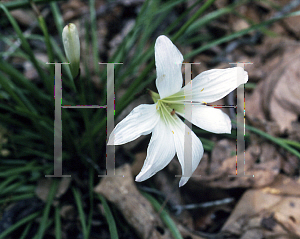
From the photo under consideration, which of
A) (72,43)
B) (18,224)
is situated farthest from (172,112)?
(18,224)

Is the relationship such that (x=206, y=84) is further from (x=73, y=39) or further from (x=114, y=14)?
(x=114, y=14)

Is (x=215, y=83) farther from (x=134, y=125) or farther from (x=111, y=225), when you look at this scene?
(x=111, y=225)

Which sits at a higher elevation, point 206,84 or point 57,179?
point 206,84

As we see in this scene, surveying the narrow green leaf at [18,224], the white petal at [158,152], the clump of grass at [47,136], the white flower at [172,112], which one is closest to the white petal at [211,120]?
the white flower at [172,112]

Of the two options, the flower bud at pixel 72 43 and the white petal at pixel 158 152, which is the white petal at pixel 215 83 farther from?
the flower bud at pixel 72 43

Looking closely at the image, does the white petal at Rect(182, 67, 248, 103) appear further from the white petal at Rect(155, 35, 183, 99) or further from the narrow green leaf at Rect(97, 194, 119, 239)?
the narrow green leaf at Rect(97, 194, 119, 239)

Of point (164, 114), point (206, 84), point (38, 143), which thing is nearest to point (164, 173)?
point (164, 114)
